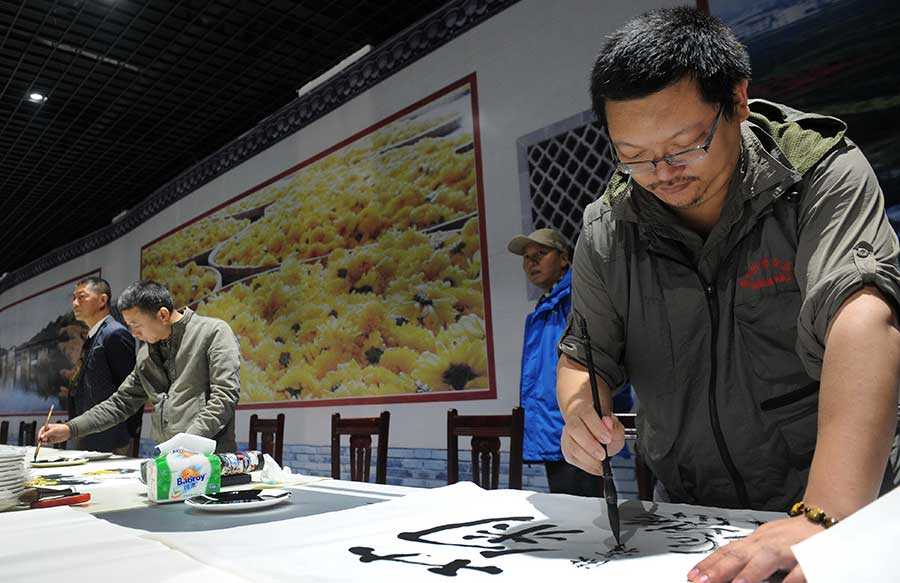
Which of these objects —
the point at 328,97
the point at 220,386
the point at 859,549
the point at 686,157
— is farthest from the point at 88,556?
the point at 328,97

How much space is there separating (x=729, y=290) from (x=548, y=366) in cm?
179

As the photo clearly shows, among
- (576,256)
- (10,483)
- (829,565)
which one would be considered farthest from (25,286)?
(829,565)

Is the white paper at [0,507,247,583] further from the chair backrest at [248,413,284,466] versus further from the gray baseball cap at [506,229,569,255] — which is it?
the gray baseball cap at [506,229,569,255]

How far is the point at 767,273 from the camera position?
1.06 meters

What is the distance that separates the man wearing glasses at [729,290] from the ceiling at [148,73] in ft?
11.2

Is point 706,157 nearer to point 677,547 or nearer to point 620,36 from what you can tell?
point 620,36

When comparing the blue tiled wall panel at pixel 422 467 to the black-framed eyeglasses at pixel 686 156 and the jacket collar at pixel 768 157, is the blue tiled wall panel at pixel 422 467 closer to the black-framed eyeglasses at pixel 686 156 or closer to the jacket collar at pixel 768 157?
the jacket collar at pixel 768 157

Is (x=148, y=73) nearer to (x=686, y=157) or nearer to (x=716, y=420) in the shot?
(x=686, y=157)

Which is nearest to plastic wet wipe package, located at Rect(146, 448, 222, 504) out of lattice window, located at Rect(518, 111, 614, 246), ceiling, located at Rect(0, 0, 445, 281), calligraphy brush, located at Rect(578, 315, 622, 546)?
calligraphy brush, located at Rect(578, 315, 622, 546)

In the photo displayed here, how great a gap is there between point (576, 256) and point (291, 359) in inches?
161

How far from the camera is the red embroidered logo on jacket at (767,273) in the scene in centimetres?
104

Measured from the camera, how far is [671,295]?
1.16m

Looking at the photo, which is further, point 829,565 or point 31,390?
point 31,390

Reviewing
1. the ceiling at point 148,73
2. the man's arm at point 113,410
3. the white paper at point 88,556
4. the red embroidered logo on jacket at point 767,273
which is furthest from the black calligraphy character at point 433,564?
the ceiling at point 148,73
